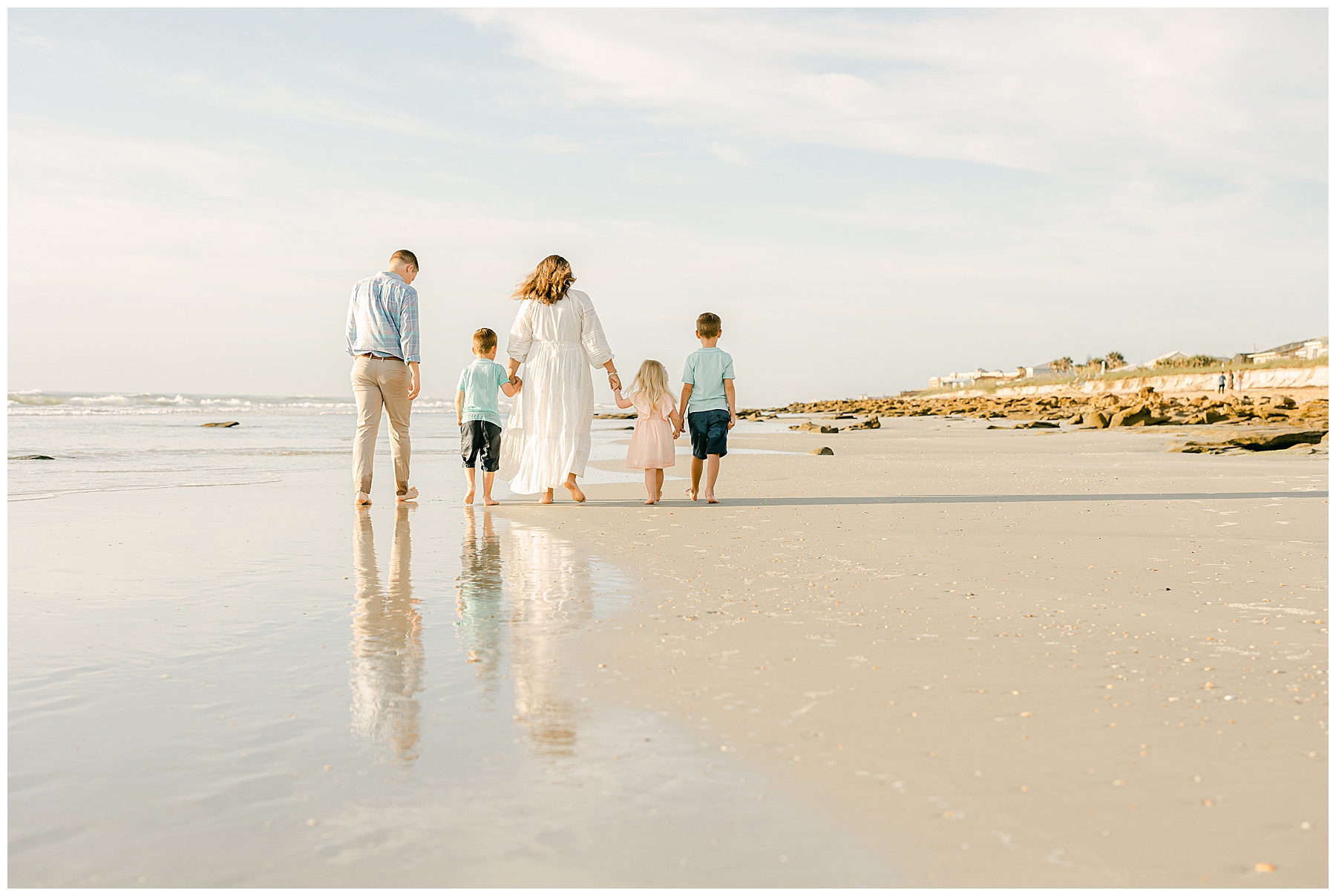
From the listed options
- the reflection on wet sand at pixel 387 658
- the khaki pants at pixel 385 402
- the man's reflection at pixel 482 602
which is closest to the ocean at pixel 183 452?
the khaki pants at pixel 385 402

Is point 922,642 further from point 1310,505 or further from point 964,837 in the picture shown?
point 1310,505

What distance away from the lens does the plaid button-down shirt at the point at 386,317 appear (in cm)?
919

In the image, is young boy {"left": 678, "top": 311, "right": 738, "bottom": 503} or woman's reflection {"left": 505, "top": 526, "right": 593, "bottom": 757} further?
young boy {"left": 678, "top": 311, "right": 738, "bottom": 503}

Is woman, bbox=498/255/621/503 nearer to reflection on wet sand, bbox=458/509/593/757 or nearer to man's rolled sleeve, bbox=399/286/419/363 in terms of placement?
man's rolled sleeve, bbox=399/286/419/363

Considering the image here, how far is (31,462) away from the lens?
14305 mm

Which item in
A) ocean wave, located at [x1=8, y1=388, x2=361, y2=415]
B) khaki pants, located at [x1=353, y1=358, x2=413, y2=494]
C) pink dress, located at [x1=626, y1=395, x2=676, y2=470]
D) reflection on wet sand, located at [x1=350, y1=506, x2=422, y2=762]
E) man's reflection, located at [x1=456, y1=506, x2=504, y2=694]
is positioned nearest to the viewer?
reflection on wet sand, located at [x1=350, y1=506, x2=422, y2=762]

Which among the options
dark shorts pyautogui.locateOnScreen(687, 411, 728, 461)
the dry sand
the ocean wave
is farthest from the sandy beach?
the ocean wave

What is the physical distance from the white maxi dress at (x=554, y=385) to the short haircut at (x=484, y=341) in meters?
0.41

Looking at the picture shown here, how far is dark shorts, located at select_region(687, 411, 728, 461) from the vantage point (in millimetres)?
9477

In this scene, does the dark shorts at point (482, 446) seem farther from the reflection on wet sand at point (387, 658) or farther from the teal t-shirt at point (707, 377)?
the reflection on wet sand at point (387, 658)

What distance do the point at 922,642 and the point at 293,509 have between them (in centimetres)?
612

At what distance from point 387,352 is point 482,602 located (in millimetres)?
5228

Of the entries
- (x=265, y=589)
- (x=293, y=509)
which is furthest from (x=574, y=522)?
(x=265, y=589)

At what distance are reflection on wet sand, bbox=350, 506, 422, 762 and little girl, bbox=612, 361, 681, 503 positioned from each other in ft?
12.5
